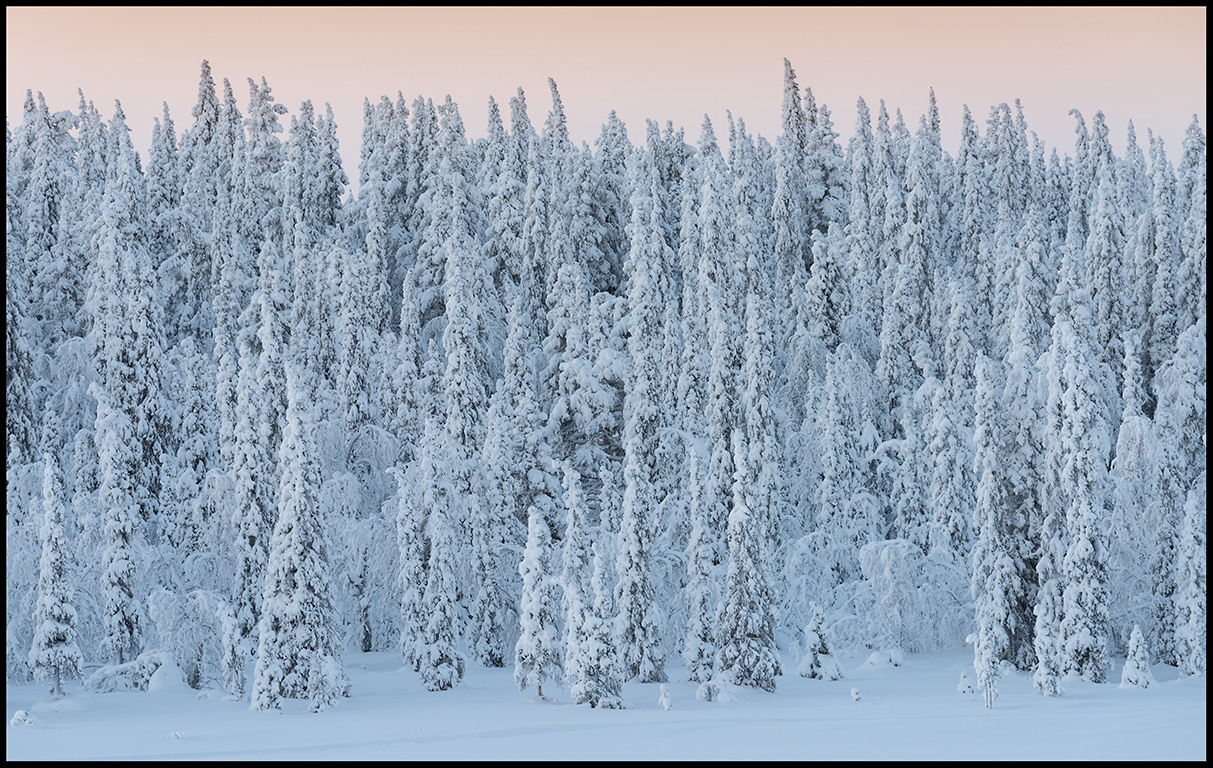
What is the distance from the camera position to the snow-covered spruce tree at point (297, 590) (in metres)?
33.8

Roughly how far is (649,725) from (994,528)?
14054 millimetres

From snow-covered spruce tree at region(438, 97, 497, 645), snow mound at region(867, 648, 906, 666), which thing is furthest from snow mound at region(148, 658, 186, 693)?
snow mound at region(867, 648, 906, 666)

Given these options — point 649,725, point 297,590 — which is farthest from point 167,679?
point 649,725

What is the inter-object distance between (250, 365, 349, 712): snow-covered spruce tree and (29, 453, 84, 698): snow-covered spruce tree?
532cm

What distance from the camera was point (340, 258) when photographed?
5838cm

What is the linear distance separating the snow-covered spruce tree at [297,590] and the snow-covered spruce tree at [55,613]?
532cm

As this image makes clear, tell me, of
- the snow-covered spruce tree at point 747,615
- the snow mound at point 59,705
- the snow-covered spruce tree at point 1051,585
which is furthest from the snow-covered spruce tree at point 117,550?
the snow-covered spruce tree at point 1051,585

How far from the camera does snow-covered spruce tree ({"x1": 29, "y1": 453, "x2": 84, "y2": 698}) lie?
33719 mm

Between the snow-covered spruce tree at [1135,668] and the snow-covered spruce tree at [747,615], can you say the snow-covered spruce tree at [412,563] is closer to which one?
the snow-covered spruce tree at [747,615]

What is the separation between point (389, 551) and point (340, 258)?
734 inches

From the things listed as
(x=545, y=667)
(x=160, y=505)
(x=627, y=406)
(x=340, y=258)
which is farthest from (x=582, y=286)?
(x=545, y=667)

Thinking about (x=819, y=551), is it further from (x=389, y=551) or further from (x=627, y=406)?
(x=389, y=551)

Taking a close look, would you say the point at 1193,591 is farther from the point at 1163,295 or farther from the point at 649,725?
the point at 1163,295

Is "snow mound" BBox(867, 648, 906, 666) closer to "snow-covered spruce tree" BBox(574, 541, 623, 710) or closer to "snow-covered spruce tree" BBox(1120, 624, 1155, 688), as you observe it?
"snow-covered spruce tree" BBox(1120, 624, 1155, 688)
